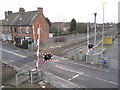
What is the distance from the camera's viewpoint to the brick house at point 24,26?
30.0 meters

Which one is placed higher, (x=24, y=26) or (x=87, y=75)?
(x=24, y=26)

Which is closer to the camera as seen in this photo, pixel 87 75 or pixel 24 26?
pixel 87 75

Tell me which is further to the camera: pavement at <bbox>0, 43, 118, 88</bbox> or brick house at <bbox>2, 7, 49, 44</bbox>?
brick house at <bbox>2, 7, 49, 44</bbox>

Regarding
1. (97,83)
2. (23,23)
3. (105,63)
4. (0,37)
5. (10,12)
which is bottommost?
(97,83)

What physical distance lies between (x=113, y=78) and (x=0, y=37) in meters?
38.5

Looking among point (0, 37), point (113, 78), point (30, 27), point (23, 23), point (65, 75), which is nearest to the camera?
point (113, 78)

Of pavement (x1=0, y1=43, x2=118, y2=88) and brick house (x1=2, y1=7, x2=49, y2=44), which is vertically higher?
brick house (x1=2, y1=7, x2=49, y2=44)

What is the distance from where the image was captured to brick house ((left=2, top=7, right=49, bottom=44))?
30.0 meters

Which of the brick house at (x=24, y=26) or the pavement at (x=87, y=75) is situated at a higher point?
the brick house at (x=24, y=26)

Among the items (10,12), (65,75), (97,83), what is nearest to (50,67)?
(65,75)

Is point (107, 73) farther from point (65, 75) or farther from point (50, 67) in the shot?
point (50, 67)

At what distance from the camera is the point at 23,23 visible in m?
31.6

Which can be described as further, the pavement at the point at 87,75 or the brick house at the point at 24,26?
the brick house at the point at 24,26

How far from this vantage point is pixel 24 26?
1223 inches
